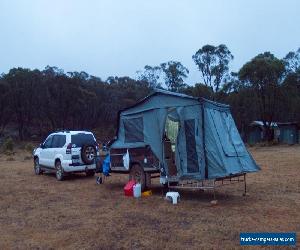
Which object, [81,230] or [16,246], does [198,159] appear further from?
[16,246]

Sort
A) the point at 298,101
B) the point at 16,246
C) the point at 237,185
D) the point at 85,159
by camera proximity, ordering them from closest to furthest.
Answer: the point at 16,246 < the point at 237,185 < the point at 85,159 < the point at 298,101

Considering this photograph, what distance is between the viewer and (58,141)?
17.4 m

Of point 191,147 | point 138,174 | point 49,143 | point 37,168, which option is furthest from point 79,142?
point 191,147

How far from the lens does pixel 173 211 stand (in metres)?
10.0

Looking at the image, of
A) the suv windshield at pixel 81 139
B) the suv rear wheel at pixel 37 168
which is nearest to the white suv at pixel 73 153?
the suv windshield at pixel 81 139

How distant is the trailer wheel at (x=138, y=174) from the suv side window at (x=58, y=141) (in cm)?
459

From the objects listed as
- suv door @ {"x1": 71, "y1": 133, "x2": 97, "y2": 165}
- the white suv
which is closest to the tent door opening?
the white suv

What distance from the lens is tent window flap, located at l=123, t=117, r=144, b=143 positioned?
12826 mm

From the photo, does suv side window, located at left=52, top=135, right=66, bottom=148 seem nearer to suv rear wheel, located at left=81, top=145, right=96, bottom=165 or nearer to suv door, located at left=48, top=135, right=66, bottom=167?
suv door, located at left=48, top=135, right=66, bottom=167

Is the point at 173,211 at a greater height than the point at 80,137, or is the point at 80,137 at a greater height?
the point at 80,137

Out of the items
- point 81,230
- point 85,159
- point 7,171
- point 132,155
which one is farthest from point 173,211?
point 7,171

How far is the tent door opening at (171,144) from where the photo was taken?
11945 mm

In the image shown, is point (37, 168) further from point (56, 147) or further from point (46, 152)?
point (56, 147)

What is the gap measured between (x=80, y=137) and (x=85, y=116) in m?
38.4
